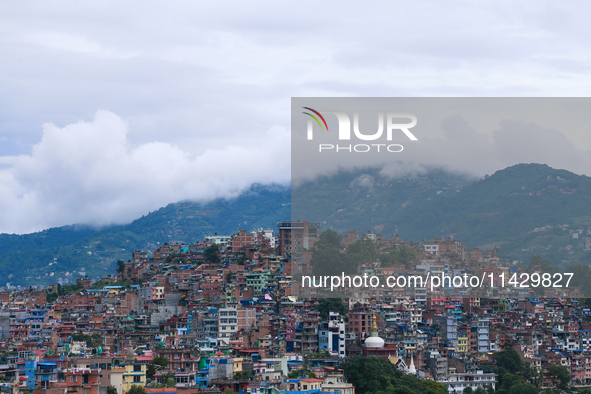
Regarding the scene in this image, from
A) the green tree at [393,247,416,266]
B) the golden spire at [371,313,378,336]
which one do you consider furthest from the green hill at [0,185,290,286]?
the golden spire at [371,313,378,336]

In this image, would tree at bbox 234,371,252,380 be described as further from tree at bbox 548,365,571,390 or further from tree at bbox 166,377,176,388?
tree at bbox 548,365,571,390

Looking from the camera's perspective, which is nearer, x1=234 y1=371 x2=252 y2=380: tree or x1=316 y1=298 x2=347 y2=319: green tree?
x1=234 y1=371 x2=252 y2=380: tree

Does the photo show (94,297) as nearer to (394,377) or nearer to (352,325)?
(352,325)

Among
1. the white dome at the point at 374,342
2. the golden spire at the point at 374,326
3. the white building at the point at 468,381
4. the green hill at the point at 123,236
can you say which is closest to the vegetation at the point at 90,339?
the white dome at the point at 374,342

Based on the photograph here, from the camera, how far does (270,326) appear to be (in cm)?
2744

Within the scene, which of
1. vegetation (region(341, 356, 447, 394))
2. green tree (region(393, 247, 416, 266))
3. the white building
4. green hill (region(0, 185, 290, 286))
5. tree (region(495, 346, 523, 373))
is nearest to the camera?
vegetation (region(341, 356, 447, 394))

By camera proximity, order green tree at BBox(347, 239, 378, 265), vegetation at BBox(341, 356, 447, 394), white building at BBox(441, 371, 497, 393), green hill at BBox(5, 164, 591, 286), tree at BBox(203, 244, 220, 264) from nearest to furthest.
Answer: vegetation at BBox(341, 356, 447, 394) → white building at BBox(441, 371, 497, 393) → green tree at BBox(347, 239, 378, 265) → green hill at BBox(5, 164, 591, 286) → tree at BBox(203, 244, 220, 264)

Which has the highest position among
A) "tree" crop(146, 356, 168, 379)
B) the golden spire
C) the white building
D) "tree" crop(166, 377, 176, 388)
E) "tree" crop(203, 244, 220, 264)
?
"tree" crop(203, 244, 220, 264)

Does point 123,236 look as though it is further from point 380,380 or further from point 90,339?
point 380,380

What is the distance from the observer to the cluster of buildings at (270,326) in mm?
19453

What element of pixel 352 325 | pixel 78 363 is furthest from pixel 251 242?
pixel 78 363

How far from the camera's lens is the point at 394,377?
22.5 meters

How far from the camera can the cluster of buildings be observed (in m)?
19.5

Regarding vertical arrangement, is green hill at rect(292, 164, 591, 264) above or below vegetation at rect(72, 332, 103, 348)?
above
